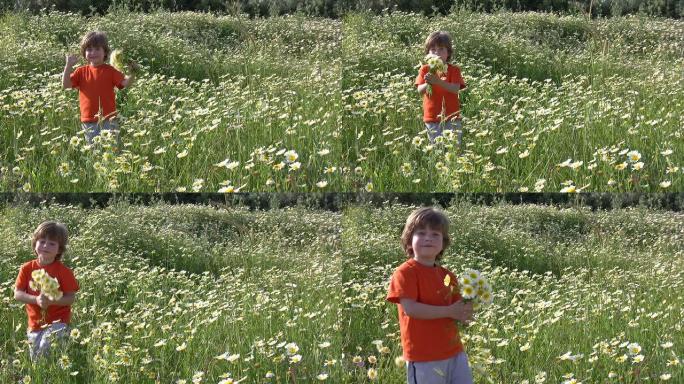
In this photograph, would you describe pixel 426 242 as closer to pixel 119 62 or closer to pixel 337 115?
pixel 337 115

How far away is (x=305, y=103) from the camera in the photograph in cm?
730

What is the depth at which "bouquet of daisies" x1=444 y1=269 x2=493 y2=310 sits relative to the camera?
466cm

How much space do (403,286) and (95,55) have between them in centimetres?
333

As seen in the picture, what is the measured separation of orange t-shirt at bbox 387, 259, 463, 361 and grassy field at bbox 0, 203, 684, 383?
30 centimetres

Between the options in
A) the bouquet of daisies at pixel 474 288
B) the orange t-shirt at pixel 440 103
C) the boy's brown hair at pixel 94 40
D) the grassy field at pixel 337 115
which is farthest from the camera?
the boy's brown hair at pixel 94 40

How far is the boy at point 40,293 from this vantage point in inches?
226

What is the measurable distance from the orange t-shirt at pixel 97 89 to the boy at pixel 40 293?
1142 mm

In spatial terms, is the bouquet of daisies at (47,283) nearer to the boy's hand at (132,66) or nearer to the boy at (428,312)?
the boy at (428,312)

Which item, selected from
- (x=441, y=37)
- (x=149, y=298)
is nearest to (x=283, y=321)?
(x=149, y=298)

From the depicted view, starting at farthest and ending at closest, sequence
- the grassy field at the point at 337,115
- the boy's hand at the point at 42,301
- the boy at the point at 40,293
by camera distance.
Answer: the grassy field at the point at 337,115, the boy at the point at 40,293, the boy's hand at the point at 42,301

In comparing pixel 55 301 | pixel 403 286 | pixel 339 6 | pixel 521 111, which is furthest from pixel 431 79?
pixel 339 6

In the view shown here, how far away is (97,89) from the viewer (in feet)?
22.7

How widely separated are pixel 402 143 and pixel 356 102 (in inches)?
36.7

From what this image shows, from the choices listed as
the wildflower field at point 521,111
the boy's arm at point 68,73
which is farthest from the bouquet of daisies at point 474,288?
the boy's arm at point 68,73
